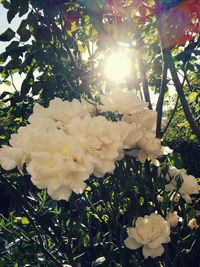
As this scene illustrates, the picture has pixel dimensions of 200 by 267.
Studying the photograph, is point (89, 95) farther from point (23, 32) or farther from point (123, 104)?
point (123, 104)

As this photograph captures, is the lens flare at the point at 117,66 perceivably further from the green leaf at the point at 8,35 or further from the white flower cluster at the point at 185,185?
the white flower cluster at the point at 185,185

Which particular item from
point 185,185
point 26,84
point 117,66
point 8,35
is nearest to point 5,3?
point 8,35

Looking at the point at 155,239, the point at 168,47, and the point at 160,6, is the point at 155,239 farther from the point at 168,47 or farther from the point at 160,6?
the point at 160,6

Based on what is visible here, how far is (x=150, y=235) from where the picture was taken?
1.20 m

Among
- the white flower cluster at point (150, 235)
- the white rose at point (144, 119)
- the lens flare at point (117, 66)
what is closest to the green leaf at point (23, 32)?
the lens flare at point (117, 66)

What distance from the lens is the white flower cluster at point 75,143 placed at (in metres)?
0.95

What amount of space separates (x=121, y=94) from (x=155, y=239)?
0.45 meters

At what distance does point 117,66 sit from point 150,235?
1089 millimetres

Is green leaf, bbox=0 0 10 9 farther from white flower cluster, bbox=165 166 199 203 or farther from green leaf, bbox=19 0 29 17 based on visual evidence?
white flower cluster, bbox=165 166 199 203

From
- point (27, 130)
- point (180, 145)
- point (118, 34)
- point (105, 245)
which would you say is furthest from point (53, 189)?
point (180, 145)

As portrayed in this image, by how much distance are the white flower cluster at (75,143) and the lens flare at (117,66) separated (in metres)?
0.88

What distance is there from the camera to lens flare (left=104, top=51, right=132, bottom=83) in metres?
2.06

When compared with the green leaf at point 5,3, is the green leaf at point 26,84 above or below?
below

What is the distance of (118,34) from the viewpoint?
1878 mm
